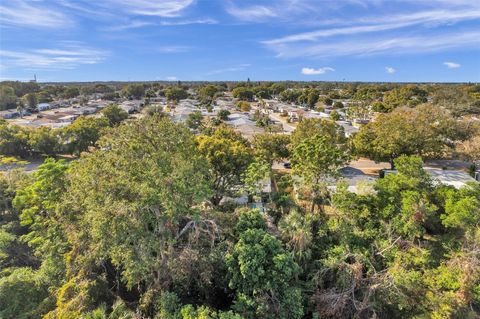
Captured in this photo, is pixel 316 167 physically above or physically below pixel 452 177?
above

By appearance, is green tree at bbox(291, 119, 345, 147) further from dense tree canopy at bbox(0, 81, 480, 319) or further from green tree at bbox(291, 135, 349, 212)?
dense tree canopy at bbox(0, 81, 480, 319)

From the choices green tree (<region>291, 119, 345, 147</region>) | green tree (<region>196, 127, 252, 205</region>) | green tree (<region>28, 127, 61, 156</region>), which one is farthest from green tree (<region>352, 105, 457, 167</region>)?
green tree (<region>28, 127, 61, 156</region>)

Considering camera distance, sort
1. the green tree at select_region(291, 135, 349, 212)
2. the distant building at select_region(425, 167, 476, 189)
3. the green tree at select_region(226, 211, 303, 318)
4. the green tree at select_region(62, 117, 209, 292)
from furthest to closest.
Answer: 1. the distant building at select_region(425, 167, 476, 189)
2. the green tree at select_region(291, 135, 349, 212)
3. the green tree at select_region(62, 117, 209, 292)
4. the green tree at select_region(226, 211, 303, 318)

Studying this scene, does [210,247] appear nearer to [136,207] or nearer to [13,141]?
[136,207]

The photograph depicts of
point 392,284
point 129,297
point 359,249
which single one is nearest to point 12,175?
point 129,297

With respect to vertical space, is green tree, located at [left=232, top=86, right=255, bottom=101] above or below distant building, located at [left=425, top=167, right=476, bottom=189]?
above

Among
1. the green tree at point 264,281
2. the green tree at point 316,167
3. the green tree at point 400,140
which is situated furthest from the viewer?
the green tree at point 400,140

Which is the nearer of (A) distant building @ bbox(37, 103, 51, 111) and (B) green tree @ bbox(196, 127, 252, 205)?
(B) green tree @ bbox(196, 127, 252, 205)

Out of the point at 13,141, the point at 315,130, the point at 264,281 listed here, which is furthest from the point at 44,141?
the point at 264,281

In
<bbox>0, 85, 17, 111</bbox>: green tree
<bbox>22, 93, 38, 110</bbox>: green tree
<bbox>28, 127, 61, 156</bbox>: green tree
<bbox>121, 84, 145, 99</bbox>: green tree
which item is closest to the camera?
<bbox>28, 127, 61, 156</bbox>: green tree

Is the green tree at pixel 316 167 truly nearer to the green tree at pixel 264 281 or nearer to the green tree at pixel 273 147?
the green tree at pixel 264 281

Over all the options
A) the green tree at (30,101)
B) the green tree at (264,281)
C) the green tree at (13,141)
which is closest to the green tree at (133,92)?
the green tree at (30,101)

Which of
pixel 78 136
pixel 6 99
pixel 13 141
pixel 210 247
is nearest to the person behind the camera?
pixel 210 247
